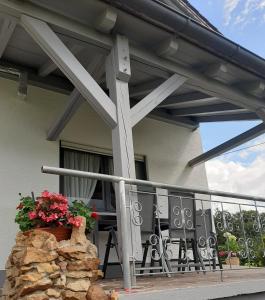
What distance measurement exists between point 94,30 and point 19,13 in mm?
703

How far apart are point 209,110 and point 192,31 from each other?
2.47 metres

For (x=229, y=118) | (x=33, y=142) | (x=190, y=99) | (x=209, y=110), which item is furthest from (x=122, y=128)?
(x=229, y=118)

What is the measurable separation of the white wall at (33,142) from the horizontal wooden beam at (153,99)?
1.87m

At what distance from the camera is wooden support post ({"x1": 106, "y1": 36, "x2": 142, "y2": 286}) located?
2.80 m

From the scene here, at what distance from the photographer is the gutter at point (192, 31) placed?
3201 mm

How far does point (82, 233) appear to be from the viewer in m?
2.37

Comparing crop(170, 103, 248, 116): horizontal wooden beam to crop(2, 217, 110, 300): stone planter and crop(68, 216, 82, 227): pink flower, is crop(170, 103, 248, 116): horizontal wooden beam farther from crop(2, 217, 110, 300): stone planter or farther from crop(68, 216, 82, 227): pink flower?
crop(2, 217, 110, 300): stone planter

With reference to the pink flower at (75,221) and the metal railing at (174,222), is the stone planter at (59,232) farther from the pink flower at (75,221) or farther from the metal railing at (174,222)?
the metal railing at (174,222)

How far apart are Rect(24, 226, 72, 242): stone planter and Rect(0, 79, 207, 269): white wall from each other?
2.02 meters

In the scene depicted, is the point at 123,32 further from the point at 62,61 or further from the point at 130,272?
the point at 130,272

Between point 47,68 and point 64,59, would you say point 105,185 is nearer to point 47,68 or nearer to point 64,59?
point 47,68

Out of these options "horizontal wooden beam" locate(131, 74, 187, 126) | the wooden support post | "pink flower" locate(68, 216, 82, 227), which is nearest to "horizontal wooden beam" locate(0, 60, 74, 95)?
the wooden support post

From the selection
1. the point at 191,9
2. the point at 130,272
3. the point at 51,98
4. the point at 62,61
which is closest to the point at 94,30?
the point at 62,61

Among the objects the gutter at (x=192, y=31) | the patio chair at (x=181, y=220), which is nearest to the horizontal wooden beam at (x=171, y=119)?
the gutter at (x=192, y=31)
